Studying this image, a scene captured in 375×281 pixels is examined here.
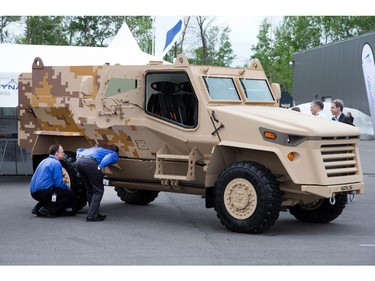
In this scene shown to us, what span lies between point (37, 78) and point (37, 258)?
5.19 m

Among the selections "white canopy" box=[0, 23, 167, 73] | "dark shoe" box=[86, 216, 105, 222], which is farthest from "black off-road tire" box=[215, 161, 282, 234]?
"white canopy" box=[0, 23, 167, 73]

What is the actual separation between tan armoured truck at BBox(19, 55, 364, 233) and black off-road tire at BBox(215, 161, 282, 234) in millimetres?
14

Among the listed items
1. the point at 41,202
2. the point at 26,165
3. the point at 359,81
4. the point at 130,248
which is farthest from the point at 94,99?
the point at 359,81

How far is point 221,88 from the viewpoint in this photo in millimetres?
11484

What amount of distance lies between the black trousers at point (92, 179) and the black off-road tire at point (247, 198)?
1.99 meters

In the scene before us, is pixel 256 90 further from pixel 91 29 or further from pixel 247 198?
pixel 91 29

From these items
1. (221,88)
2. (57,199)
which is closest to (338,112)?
(221,88)

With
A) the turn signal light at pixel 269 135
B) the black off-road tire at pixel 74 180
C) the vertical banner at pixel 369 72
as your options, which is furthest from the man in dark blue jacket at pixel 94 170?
the vertical banner at pixel 369 72

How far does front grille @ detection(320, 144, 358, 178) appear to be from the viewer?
404 inches

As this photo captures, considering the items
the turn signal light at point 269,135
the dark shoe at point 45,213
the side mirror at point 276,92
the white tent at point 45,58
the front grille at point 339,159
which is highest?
the white tent at point 45,58

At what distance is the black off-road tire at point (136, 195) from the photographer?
45.1 feet

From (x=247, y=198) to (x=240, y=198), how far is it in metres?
0.10

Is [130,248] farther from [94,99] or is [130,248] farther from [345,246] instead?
[94,99]

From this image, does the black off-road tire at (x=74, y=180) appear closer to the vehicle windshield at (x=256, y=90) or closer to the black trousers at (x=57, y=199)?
the black trousers at (x=57, y=199)
